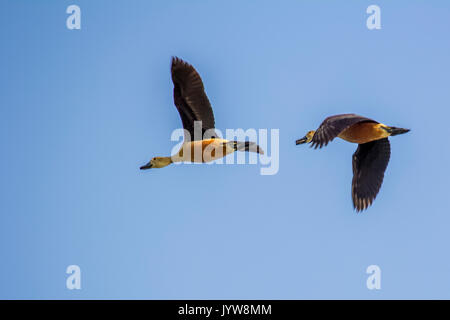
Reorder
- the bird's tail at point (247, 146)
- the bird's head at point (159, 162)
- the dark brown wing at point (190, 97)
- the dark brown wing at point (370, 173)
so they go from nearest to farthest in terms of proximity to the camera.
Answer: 1. the bird's tail at point (247, 146)
2. the dark brown wing at point (190, 97)
3. the bird's head at point (159, 162)
4. the dark brown wing at point (370, 173)

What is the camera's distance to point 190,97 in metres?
14.8

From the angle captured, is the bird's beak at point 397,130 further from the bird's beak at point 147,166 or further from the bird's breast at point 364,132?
the bird's beak at point 147,166

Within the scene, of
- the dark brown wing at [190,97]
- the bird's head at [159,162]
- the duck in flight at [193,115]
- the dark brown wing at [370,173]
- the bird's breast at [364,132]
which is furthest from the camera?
the dark brown wing at [370,173]

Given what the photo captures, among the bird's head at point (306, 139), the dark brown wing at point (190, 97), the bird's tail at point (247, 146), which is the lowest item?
the bird's tail at point (247, 146)

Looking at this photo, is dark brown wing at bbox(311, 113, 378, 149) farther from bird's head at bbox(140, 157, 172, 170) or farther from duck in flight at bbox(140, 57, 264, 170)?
bird's head at bbox(140, 157, 172, 170)

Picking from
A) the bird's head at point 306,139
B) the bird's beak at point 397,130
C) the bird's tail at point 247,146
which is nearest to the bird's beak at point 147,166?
the bird's tail at point 247,146

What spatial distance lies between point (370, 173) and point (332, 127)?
8.93 ft

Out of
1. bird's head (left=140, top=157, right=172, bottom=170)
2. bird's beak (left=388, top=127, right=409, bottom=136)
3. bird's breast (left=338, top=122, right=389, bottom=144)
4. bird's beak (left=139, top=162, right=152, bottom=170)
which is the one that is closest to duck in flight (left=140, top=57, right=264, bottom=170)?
bird's head (left=140, top=157, right=172, bottom=170)

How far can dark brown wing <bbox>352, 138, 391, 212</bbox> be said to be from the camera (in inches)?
615

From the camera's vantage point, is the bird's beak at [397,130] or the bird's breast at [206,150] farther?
the bird's beak at [397,130]

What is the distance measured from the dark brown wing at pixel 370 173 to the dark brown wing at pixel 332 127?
6.03 feet

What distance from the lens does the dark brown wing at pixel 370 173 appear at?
15609 mm

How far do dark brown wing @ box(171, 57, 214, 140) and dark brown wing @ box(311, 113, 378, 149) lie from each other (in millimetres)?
2562
